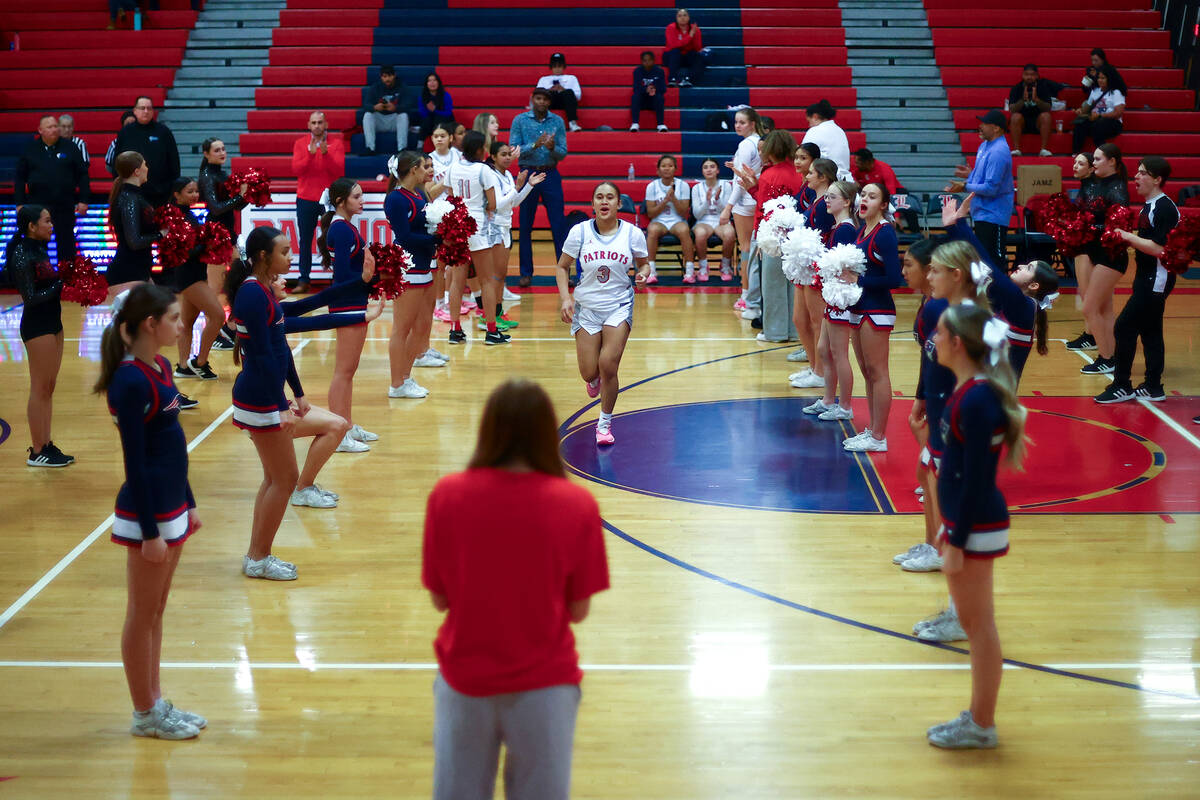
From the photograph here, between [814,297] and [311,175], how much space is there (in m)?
6.73

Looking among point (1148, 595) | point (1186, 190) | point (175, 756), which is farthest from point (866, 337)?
point (1186, 190)

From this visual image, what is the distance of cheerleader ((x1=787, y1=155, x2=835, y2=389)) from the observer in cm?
835

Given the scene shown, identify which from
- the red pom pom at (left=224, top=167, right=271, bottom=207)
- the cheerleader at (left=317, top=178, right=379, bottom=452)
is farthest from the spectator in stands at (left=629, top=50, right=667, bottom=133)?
the cheerleader at (left=317, top=178, right=379, bottom=452)

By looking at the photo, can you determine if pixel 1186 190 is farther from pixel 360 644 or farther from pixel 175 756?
pixel 175 756

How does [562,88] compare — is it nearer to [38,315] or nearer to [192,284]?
[192,284]

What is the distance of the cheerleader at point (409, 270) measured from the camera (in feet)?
27.4

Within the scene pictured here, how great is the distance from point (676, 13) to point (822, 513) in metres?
13.9

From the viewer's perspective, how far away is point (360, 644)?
196 inches

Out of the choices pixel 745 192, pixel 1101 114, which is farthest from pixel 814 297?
pixel 1101 114

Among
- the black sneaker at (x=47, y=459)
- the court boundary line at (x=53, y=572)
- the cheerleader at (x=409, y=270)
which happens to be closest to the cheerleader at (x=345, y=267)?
the cheerleader at (x=409, y=270)

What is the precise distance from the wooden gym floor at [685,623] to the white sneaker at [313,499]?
0.11 metres

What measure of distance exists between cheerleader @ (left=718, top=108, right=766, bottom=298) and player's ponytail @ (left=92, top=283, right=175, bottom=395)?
310 inches

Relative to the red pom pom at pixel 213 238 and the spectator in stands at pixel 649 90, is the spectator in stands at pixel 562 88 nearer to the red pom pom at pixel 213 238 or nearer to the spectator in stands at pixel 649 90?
the spectator in stands at pixel 649 90

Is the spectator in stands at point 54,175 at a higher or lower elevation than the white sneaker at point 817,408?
higher
